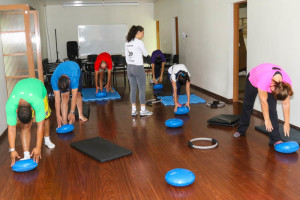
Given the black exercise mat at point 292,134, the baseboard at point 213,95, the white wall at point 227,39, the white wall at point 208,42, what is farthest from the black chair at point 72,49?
the black exercise mat at point 292,134

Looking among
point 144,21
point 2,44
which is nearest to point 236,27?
point 2,44

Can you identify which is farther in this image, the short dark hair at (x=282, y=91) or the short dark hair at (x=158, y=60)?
the short dark hair at (x=158, y=60)

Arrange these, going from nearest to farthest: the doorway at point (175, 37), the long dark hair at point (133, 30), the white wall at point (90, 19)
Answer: the long dark hair at point (133, 30) → the doorway at point (175, 37) → the white wall at point (90, 19)

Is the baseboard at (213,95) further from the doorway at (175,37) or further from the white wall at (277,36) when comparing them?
the doorway at (175,37)

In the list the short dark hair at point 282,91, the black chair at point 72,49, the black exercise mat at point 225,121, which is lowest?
the black exercise mat at point 225,121

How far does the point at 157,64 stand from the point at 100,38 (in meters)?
4.65

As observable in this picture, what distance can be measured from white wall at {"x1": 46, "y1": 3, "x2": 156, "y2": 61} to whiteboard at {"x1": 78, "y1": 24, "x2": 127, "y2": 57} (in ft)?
0.63

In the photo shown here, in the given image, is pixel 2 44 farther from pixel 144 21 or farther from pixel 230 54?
pixel 144 21

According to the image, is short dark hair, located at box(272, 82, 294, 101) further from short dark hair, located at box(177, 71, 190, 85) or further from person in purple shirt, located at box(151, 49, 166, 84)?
person in purple shirt, located at box(151, 49, 166, 84)

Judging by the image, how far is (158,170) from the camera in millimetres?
2918

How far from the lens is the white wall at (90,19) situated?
38.0 feet

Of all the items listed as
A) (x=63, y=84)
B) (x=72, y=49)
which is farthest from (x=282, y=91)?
(x=72, y=49)

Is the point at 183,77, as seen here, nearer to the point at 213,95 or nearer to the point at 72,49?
the point at 213,95

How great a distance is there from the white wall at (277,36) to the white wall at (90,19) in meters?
7.60
